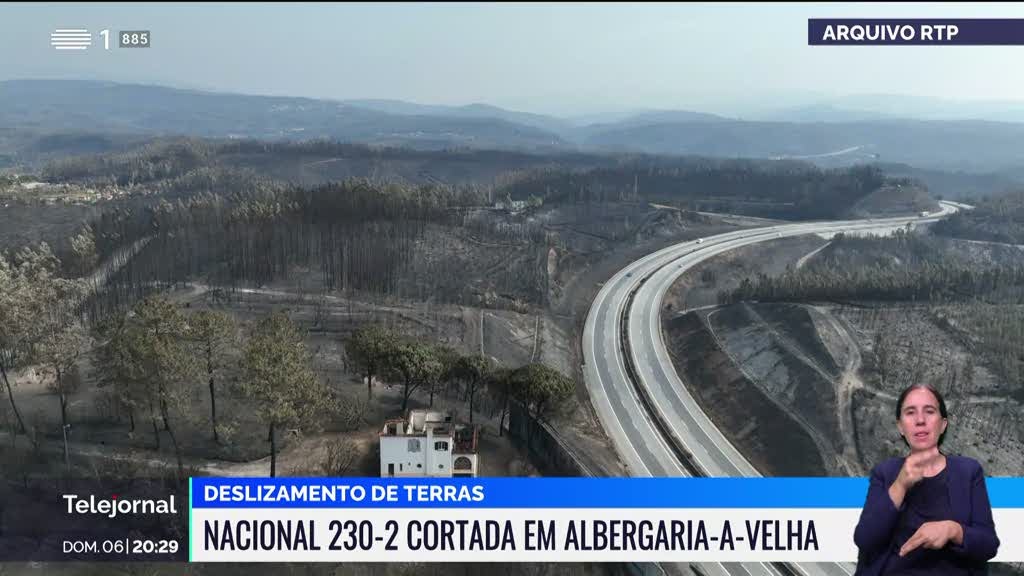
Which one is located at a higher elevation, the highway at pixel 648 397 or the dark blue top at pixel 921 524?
the dark blue top at pixel 921 524

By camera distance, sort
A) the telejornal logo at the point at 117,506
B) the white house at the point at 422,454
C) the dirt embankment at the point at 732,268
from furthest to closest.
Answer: the dirt embankment at the point at 732,268 < the white house at the point at 422,454 < the telejornal logo at the point at 117,506

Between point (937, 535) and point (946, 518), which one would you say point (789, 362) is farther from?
point (937, 535)

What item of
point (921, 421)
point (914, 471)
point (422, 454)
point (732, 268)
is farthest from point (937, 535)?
point (732, 268)

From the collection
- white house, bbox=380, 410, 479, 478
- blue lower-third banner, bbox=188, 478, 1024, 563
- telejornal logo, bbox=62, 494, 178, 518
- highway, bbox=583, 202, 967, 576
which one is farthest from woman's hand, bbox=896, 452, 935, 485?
highway, bbox=583, 202, 967, 576

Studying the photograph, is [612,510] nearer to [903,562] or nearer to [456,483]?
[456,483]

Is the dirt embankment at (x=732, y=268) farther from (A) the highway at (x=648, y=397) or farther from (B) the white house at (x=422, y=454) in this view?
(B) the white house at (x=422, y=454)

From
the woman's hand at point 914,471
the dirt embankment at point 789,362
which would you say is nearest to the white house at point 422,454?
the dirt embankment at point 789,362
